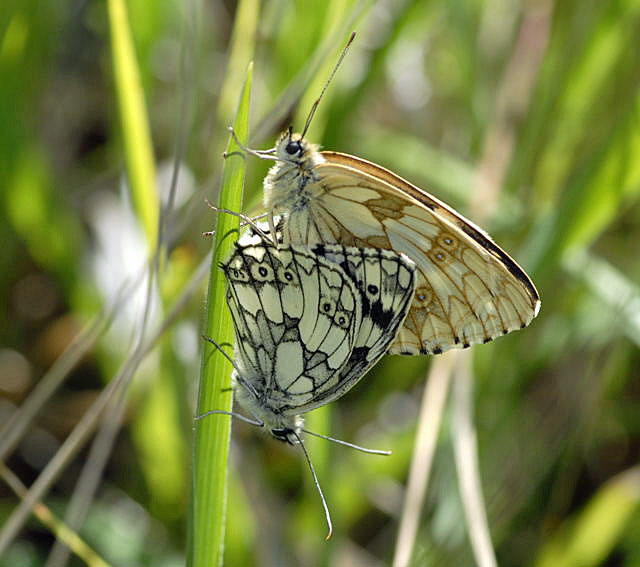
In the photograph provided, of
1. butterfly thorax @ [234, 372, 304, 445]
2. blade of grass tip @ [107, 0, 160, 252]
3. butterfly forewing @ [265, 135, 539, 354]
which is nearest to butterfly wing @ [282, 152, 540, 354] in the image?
butterfly forewing @ [265, 135, 539, 354]

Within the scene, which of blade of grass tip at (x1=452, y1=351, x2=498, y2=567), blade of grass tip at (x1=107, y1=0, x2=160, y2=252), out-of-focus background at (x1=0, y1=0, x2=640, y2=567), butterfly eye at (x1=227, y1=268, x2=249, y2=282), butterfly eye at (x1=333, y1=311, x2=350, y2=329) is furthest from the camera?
out-of-focus background at (x1=0, y1=0, x2=640, y2=567)

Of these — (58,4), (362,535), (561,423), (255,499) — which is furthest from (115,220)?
(561,423)

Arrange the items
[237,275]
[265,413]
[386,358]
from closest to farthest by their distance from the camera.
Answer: [237,275], [265,413], [386,358]

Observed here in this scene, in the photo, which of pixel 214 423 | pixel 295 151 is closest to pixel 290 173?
pixel 295 151

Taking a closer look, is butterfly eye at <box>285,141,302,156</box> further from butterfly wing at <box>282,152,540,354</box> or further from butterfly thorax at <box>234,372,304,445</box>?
butterfly thorax at <box>234,372,304,445</box>

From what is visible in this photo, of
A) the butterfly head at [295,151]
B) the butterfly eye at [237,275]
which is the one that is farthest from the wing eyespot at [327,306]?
the butterfly head at [295,151]

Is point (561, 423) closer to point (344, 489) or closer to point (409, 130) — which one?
point (344, 489)

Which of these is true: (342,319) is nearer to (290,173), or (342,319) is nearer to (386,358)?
(290,173)
